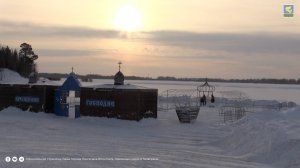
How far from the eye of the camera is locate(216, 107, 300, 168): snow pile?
539 inches

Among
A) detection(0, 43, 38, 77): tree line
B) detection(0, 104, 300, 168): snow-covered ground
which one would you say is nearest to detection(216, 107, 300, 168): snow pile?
detection(0, 104, 300, 168): snow-covered ground

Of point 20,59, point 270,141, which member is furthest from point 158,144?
point 20,59

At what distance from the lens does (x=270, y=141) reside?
1520 centimetres

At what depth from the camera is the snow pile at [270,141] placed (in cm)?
1370

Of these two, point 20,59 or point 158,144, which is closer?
point 158,144

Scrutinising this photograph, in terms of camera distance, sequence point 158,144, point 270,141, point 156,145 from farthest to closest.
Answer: point 158,144 → point 156,145 → point 270,141

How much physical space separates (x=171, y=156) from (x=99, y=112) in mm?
15086

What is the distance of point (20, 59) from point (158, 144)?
80.9 m

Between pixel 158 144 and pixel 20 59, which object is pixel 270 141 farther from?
pixel 20 59

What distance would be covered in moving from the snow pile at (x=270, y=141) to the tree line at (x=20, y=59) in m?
74.1

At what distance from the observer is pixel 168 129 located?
24734 millimetres

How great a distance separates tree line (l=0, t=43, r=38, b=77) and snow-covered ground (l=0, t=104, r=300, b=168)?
225 feet

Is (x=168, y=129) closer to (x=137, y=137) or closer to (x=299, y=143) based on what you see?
(x=137, y=137)

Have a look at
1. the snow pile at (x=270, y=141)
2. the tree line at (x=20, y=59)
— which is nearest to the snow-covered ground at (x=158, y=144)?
the snow pile at (x=270, y=141)
